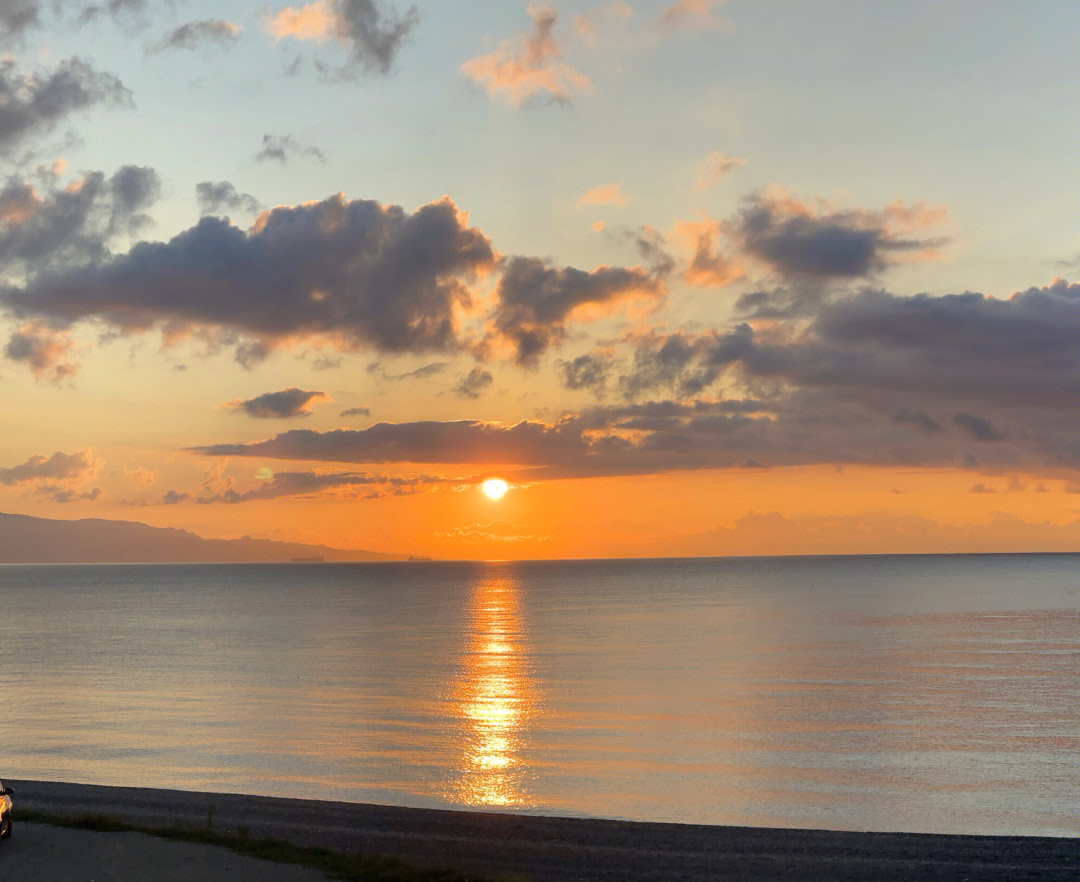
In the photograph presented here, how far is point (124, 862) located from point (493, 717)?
Answer: 38.3m

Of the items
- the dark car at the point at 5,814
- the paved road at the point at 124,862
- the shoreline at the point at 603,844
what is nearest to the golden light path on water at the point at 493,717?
the shoreline at the point at 603,844

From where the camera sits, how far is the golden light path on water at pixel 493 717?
41.3 m

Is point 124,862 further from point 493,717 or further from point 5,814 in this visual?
point 493,717

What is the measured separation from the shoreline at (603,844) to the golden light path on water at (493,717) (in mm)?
5765

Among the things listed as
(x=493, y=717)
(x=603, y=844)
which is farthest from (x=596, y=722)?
(x=603, y=844)

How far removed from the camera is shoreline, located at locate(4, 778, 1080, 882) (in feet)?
86.4

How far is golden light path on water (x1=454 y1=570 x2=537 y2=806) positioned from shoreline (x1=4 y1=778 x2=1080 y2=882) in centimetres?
576

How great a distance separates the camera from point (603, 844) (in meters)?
29.5

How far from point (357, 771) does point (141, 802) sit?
10.4 metres

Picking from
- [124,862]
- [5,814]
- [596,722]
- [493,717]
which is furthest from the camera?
[493,717]

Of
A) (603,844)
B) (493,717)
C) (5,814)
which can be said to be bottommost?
(493,717)

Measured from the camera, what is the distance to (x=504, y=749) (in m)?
50.4

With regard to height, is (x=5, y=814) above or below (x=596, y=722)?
above

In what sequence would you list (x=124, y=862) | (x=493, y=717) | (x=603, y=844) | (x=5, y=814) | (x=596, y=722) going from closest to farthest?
1. (x=124, y=862)
2. (x=5, y=814)
3. (x=603, y=844)
4. (x=596, y=722)
5. (x=493, y=717)
